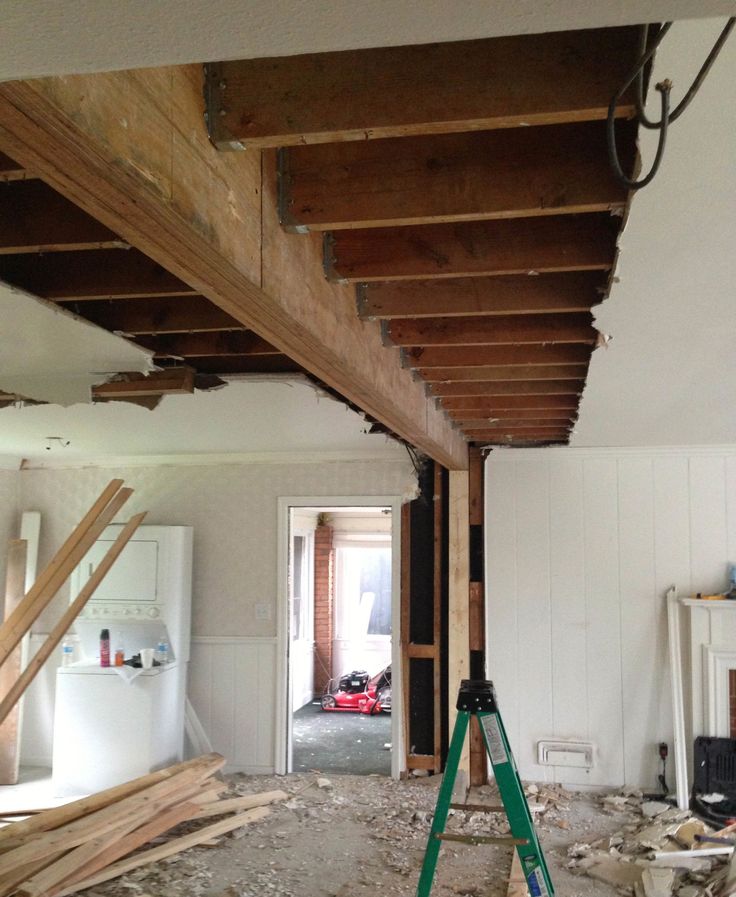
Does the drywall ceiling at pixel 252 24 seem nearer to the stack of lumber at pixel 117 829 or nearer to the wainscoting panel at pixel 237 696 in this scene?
the stack of lumber at pixel 117 829

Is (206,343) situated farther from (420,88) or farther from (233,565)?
(233,565)

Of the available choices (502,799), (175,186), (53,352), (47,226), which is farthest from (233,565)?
(175,186)

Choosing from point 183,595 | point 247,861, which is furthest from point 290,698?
point 247,861

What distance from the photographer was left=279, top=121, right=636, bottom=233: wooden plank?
1529 millimetres

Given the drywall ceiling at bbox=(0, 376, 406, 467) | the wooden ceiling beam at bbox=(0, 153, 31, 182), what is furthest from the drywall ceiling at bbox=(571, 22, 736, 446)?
the drywall ceiling at bbox=(0, 376, 406, 467)

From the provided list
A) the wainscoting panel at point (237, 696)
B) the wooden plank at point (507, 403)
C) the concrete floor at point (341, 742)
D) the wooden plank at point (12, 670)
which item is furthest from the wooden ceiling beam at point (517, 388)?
the wooden plank at point (12, 670)

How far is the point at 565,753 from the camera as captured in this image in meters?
5.36

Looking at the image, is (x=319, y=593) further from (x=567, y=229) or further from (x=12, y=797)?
(x=567, y=229)

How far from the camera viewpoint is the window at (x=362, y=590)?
9914mm

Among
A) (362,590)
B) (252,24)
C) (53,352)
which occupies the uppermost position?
(53,352)

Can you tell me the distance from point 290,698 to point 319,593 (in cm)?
385

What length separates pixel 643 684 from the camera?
5.34 m

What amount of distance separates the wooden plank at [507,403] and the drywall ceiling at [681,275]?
125 millimetres

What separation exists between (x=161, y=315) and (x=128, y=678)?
145 inches
